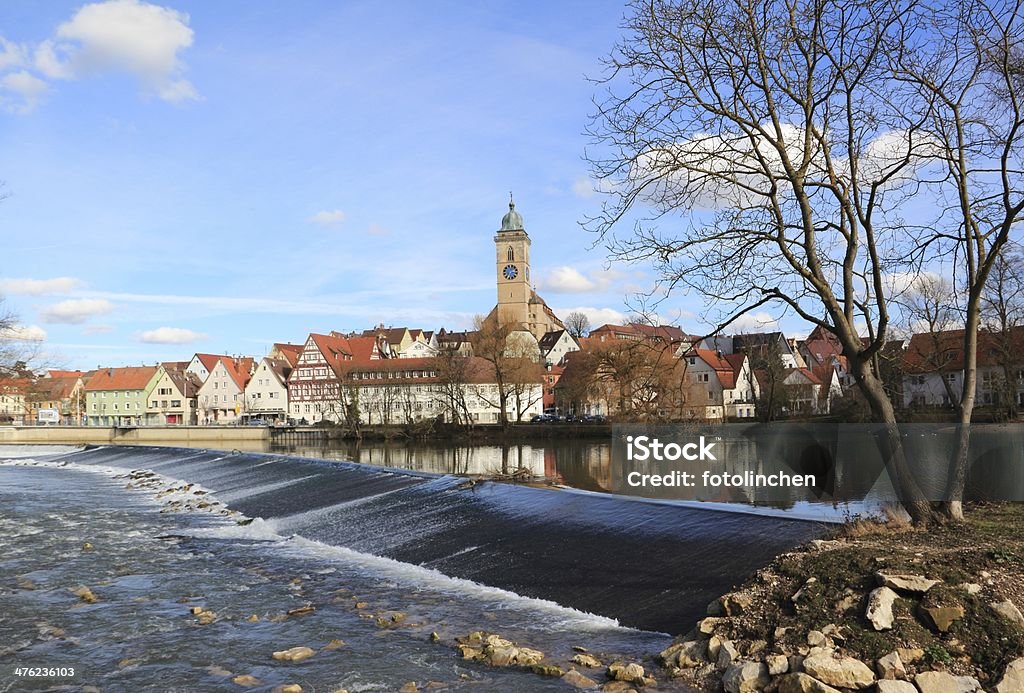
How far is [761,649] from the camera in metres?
8.30

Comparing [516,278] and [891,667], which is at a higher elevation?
[516,278]

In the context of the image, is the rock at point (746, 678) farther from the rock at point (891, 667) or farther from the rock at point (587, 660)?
the rock at point (587, 660)

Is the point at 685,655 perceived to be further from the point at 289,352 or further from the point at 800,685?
the point at 289,352

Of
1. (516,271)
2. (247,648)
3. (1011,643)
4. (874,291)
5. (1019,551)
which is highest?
(516,271)

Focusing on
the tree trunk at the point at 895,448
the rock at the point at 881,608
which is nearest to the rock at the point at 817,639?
the rock at the point at 881,608

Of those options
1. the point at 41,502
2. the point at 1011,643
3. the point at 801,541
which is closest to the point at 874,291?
the point at 801,541

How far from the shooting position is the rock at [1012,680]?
7023mm

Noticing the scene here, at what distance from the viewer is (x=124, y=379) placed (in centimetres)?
10519

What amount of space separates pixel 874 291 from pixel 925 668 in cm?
565

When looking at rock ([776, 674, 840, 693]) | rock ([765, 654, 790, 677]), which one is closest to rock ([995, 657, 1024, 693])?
rock ([776, 674, 840, 693])

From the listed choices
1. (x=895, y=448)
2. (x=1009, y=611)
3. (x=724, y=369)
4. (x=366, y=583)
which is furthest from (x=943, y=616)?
(x=724, y=369)

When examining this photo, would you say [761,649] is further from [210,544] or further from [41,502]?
[41,502]

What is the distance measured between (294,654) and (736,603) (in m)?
5.51

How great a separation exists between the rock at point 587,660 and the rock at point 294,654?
3.39 meters
